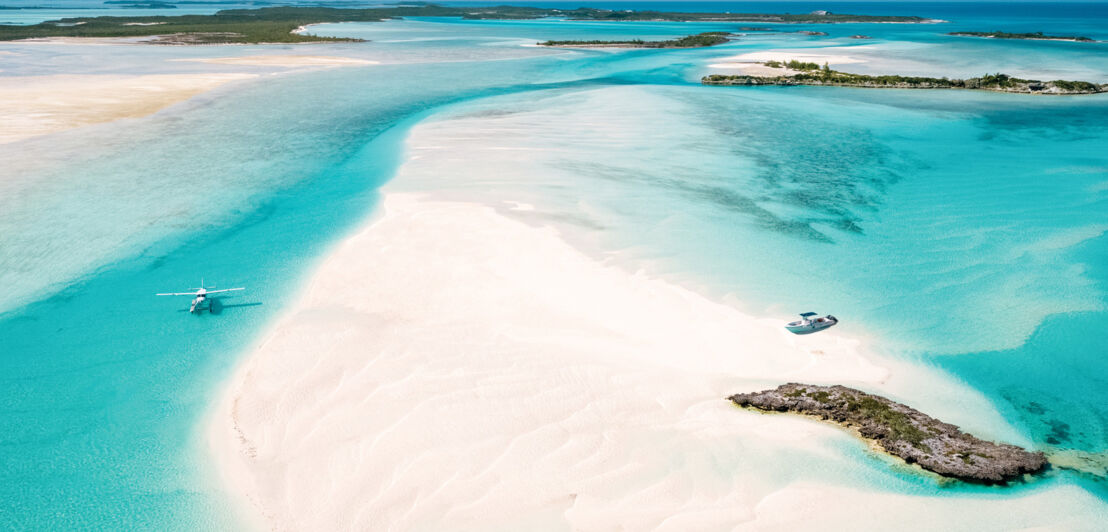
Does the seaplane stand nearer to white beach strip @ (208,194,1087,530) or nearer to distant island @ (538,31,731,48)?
white beach strip @ (208,194,1087,530)

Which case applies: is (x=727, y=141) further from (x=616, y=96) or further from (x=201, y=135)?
(x=201, y=135)

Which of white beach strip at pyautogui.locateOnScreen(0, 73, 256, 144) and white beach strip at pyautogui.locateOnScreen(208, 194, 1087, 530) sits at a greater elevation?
white beach strip at pyautogui.locateOnScreen(0, 73, 256, 144)

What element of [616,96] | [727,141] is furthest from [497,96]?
[727,141]

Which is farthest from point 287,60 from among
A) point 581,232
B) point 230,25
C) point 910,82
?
point 910,82

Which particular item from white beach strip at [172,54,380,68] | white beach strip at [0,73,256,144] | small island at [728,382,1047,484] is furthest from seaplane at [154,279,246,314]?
white beach strip at [172,54,380,68]

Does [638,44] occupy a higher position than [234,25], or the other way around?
[234,25]

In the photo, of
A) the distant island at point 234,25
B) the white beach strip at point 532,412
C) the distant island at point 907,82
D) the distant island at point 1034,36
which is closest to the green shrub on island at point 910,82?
the distant island at point 907,82

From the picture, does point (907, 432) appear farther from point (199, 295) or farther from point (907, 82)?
point (907, 82)
